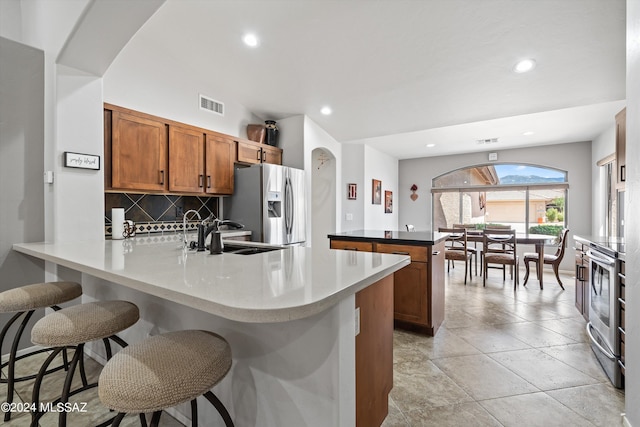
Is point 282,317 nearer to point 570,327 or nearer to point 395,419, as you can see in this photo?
point 395,419

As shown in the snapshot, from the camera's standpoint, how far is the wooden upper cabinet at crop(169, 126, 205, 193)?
315 cm

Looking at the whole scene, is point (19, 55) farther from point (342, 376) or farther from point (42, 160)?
point (342, 376)

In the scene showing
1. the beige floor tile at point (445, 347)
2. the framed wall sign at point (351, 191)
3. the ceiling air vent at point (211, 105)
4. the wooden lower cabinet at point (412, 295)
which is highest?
the ceiling air vent at point (211, 105)

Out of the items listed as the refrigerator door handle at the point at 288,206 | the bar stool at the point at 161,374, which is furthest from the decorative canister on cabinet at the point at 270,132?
the bar stool at the point at 161,374

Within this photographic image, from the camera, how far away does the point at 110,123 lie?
105 inches

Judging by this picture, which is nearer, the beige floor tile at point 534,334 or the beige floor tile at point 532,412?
the beige floor tile at point 532,412

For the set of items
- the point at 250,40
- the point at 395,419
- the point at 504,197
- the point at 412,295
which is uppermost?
the point at 250,40

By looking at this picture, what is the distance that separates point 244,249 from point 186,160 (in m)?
1.65

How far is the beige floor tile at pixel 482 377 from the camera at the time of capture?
1.91 meters

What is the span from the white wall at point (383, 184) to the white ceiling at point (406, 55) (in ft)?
5.79

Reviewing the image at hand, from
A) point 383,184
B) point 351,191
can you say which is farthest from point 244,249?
point 383,184

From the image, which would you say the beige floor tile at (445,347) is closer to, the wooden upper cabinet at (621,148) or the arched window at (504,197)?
the wooden upper cabinet at (621,148)

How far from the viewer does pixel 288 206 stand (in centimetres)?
392

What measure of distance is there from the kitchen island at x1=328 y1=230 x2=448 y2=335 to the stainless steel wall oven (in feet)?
3.86
